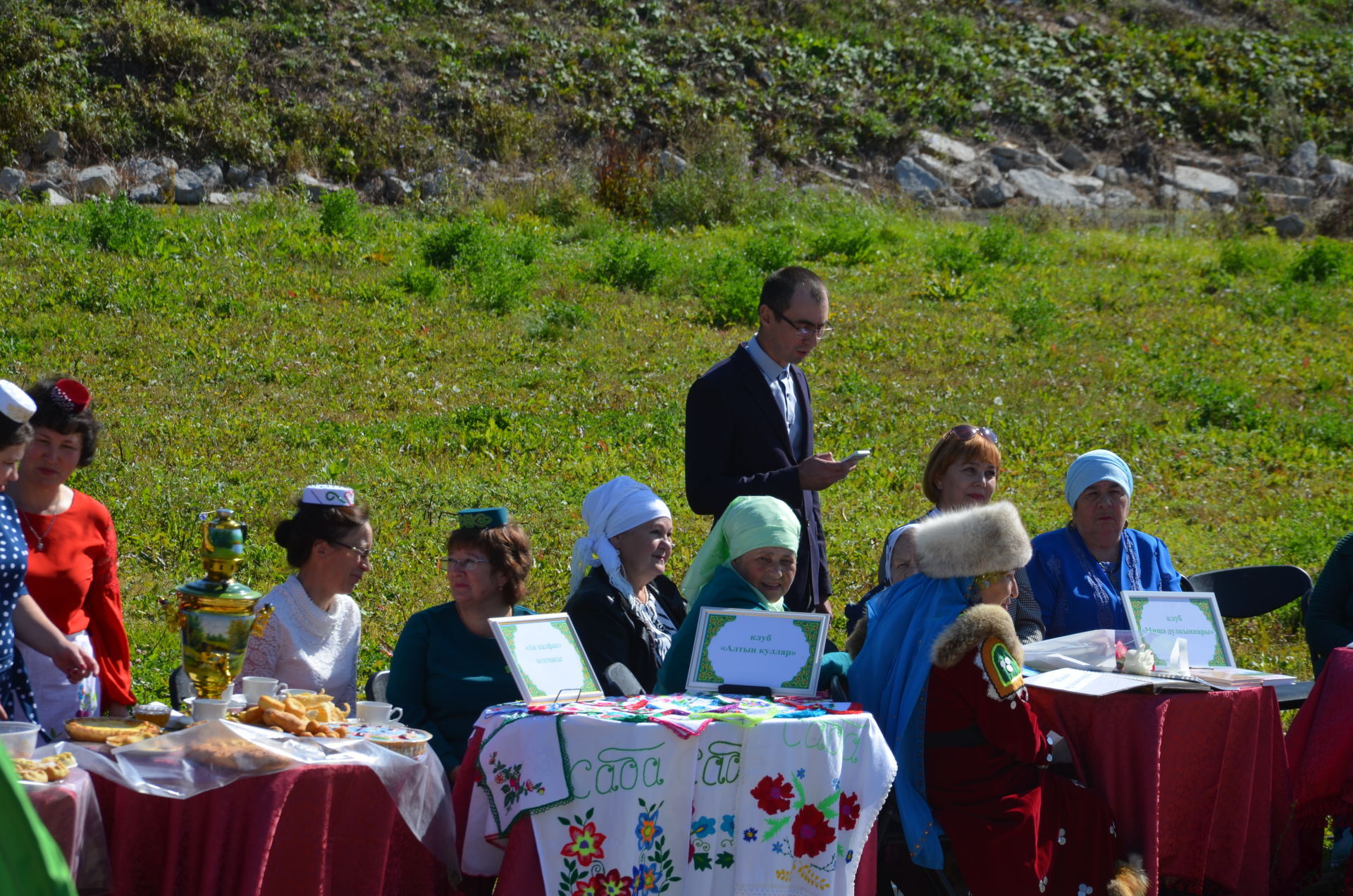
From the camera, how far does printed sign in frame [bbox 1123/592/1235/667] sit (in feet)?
15.3

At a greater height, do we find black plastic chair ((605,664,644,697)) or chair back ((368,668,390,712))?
black plastic chair ((605,664,644,697))

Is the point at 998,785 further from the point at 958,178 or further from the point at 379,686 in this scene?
the point at 958,178

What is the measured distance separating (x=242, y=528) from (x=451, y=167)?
14689 millimetres

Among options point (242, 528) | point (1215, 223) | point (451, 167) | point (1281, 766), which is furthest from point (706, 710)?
point (1215, 223)

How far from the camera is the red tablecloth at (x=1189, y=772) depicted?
13.8ft

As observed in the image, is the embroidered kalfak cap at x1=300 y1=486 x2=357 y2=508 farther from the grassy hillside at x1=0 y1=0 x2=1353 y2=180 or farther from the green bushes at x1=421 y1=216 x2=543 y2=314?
the grassy hillside at x1=0 y1=0 x2=1353 y2=180

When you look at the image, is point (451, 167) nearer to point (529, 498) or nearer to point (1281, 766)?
point (529, 498)

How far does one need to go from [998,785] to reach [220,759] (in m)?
2.27

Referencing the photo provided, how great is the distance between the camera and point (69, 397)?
4102 mm

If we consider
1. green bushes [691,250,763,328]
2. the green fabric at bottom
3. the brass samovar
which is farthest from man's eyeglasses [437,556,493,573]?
green bushes [691,250,763,328]

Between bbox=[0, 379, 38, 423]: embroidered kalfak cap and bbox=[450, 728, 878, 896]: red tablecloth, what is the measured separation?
4.88ft

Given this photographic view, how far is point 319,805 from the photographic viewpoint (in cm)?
331

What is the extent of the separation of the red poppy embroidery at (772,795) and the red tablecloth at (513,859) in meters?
0.31

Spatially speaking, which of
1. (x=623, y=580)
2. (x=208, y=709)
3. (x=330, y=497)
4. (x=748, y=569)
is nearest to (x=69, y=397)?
(x=330, y=497)
